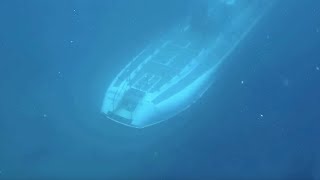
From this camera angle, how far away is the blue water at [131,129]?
11.7 m

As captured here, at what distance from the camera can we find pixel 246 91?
1367 cm

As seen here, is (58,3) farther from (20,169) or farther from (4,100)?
(20,169)

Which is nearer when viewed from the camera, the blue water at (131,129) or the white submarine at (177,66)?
the blue water at (131,129)

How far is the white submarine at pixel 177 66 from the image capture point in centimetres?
1347

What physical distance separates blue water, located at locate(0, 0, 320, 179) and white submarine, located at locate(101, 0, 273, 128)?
391mm

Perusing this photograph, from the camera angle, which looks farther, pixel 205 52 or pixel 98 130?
pixel 205 52

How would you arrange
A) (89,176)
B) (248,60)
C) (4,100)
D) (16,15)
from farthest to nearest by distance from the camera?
(16,15) → (248,60) → (4,100) → (89,176)

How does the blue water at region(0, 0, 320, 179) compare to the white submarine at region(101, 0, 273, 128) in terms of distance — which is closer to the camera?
the blue water at region(0, 0, 320, 179)

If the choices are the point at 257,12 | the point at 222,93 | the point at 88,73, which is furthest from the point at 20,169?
the point at 257,12

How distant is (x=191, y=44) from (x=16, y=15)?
25.2 ft

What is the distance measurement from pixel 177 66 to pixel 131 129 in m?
3.38

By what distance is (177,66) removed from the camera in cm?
1478

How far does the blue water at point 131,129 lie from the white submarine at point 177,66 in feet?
1.28

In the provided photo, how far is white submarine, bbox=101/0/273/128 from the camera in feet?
44.2
